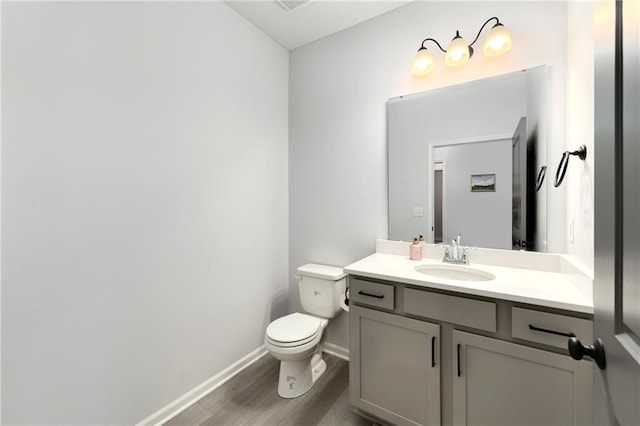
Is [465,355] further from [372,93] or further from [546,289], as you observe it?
[372,93]

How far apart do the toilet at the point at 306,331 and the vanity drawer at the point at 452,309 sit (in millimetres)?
750

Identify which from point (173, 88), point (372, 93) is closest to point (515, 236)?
point (372, 93)

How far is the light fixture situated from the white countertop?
119 centimetres

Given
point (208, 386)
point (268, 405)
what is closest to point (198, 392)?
point (208, 386)

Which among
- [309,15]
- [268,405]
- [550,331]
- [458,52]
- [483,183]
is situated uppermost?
[309,15]

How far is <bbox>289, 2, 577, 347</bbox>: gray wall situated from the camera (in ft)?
5.10

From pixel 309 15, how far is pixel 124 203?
1.81 meters

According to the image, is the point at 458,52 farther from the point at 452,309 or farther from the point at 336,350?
the point at 336,350

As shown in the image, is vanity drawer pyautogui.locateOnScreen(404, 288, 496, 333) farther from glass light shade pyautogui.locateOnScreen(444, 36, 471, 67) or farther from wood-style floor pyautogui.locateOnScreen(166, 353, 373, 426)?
glass light shade pyautogui.locateOnScreen(444, 36, 471, 67)

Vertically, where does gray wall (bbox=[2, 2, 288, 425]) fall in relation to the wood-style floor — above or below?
above

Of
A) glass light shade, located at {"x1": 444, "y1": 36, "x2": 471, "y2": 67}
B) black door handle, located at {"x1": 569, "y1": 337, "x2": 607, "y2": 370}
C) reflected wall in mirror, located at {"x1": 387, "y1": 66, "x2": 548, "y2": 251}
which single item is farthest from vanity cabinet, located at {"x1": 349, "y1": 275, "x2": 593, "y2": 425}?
glass light shade, located at {"x1": 444, "y1": 36, "x2": 471, "y2": 67}

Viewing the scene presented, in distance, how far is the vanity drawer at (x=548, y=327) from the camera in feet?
3.39

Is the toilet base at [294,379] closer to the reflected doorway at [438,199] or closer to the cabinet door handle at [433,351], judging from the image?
the cabinet door handle at [433,351]

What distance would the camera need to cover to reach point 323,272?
2.15 meters
